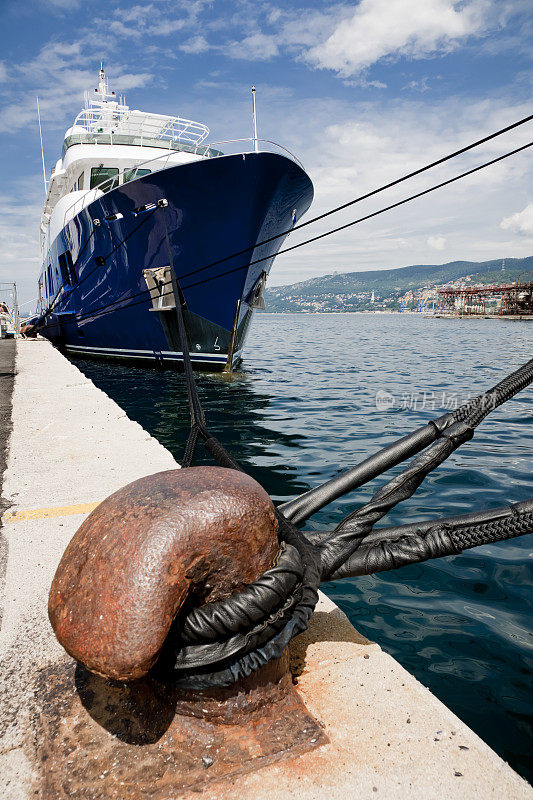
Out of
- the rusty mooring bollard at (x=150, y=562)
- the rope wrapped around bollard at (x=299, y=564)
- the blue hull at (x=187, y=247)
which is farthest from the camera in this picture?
the blue hull at (x=187, y=247)

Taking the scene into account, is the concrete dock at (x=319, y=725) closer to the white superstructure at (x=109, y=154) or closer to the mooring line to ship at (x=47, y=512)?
the mooring line to ship at (x=47, y=512)

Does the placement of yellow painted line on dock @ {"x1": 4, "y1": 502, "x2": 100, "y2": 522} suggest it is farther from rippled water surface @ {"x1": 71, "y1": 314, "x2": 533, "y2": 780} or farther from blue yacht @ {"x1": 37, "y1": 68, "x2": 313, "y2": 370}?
blue yacht @ {"x1": 37, "y1": 68, "x2": 313, "y2": 370}

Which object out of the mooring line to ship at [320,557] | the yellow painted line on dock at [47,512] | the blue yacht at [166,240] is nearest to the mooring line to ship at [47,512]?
the yellow painted line on dock at [47,512]

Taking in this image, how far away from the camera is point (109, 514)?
1.41m

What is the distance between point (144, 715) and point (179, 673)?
233 mm

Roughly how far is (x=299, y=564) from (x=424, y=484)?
13.4 feet

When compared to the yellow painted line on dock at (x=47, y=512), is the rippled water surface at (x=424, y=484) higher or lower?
lower

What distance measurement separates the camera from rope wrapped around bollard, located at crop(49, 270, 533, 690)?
4.46 feet

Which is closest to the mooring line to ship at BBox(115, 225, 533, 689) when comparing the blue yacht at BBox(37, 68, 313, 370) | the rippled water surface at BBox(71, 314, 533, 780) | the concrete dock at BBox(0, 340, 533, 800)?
the concrete dock at BBox(0, 340, 533, 800)

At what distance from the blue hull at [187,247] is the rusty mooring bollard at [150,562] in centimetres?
813

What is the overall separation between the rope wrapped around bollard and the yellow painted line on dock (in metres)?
1.46

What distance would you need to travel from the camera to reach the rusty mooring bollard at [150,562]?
1.25m

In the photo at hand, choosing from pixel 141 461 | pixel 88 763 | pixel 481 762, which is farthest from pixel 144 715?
pixel 141 461

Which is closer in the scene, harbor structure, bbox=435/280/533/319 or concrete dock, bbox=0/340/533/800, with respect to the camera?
concrete dock, bbox=0/340/533/800
